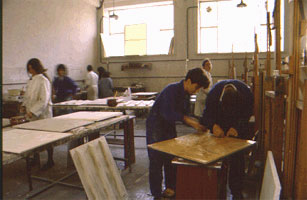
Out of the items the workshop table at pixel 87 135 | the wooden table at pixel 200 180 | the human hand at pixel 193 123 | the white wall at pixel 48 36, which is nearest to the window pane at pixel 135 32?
the white wall at pixel 48 36

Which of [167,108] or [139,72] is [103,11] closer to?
[139,72]

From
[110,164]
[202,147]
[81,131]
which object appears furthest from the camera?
[110,164]

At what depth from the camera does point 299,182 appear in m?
1.45

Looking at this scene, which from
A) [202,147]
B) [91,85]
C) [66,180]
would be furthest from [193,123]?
[91,85]

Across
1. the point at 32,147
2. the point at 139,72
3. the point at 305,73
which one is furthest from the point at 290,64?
the point at 139,72

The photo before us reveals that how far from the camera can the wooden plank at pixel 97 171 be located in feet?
8.04

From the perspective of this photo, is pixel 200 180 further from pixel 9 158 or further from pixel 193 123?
pixel 9 158

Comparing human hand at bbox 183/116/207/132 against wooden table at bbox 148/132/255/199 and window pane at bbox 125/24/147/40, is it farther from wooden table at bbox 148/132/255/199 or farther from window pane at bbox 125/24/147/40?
window pane at bbox 125/24/147/40

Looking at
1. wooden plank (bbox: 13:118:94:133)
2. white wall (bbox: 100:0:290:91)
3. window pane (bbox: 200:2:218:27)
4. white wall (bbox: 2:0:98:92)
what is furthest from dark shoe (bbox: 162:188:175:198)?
window pane (bbox: 200:2:218:27)

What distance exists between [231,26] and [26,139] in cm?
798

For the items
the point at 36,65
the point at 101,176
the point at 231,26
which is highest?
the point at 231,26

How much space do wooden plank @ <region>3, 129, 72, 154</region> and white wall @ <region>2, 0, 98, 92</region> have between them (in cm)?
441

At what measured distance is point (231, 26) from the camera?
870 centimetres

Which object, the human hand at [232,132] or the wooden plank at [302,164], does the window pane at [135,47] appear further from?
the wooden plank at [302,164]
